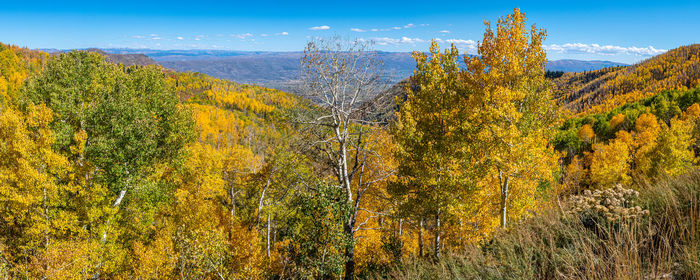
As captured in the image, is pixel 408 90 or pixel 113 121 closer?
pixel 408 90

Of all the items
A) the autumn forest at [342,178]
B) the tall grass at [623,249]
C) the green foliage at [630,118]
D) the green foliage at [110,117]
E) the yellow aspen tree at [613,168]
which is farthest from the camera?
the green foliage at [630,118]

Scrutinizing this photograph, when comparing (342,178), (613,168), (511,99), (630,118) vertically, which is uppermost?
(511,99)

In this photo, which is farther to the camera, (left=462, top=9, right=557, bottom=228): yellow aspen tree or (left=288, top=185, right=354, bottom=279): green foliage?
(left=462, top=9, right=557, bottom=228): yellow aspen tree

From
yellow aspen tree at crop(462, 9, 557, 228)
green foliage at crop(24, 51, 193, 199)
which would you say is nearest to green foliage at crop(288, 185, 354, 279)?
yellow aspen tree at crop(462, 9, 557, 228)

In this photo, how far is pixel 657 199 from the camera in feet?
20.6

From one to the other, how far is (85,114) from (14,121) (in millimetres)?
3728

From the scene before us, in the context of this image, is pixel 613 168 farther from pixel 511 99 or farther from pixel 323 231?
pixel 323 231

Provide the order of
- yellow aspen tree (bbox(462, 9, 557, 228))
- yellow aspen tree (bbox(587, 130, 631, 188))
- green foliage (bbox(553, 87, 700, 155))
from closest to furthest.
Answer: yellow aspen tree (bbox(462, 9, 557, 228)) → yellow aspen tree (bbox(587, 130, 631, 188)) → green foliage (bbox(553, 87, 700, 155))

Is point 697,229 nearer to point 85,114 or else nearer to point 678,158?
point 85,114

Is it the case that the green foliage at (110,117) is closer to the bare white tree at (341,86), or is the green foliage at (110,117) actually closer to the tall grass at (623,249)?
the bare white tree at (341,86)

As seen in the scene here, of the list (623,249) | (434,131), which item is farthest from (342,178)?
(623,249)

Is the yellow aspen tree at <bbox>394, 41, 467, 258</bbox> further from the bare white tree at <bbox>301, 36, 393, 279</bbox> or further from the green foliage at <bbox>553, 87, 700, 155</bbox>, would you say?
the green foliage at <bbox>553, 87, 700, 155</bbox>

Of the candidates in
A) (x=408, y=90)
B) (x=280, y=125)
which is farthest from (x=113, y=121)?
(x=408, y=90)

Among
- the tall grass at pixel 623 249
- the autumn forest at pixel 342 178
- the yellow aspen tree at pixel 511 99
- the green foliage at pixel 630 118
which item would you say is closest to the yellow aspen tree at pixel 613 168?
the autumn forest at pixel 342 178
